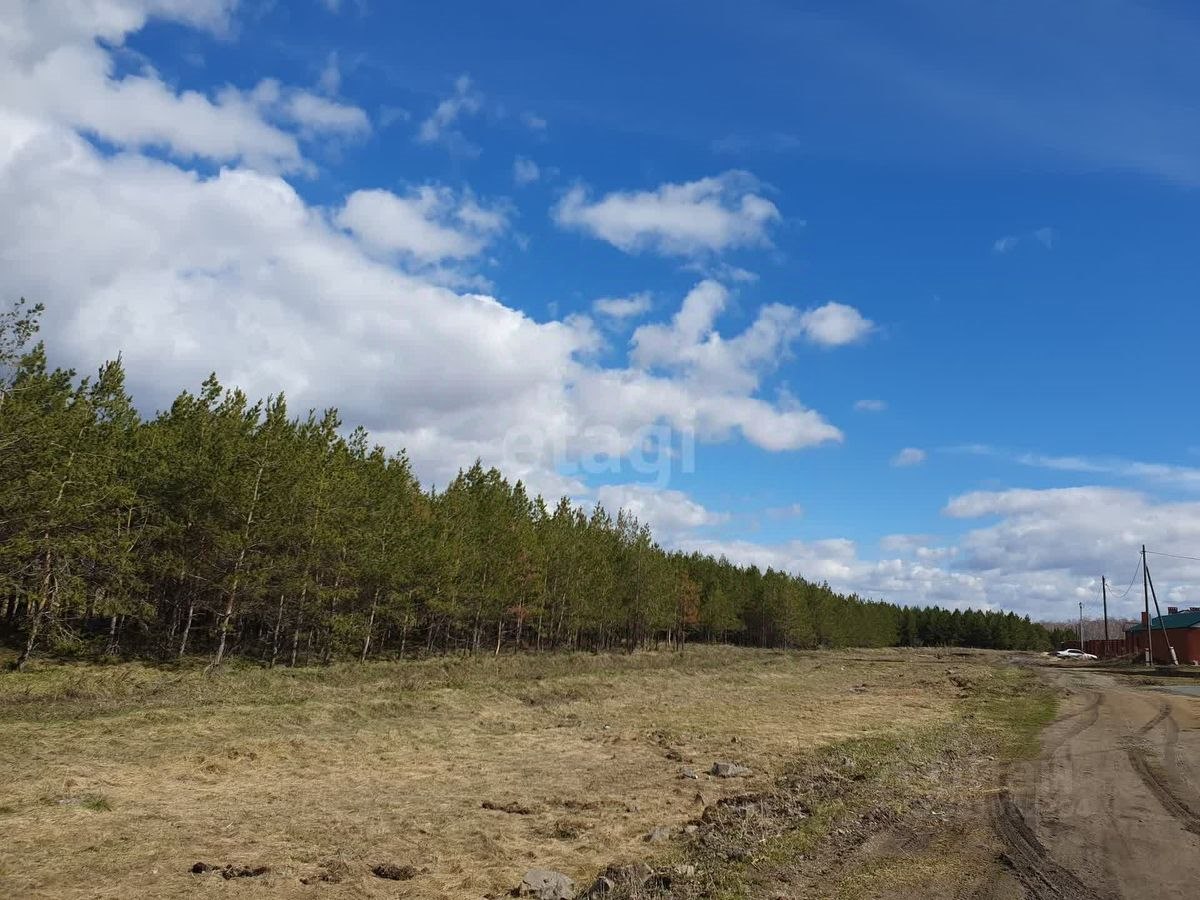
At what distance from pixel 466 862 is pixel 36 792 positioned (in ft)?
25.7

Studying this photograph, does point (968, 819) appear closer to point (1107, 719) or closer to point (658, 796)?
point (658, 796)

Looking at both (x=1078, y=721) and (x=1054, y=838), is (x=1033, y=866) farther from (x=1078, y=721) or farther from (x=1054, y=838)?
(x=1078, y=721)

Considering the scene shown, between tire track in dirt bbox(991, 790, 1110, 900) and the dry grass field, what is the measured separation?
5.07 metres

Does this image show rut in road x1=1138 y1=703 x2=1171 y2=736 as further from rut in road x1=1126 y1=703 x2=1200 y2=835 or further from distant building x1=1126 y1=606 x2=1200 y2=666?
distant building x1=1126 y1=606 x2=1200 y2=666

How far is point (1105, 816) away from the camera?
42.8 feet

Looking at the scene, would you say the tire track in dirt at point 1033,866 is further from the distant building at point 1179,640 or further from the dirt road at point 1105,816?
the distant building at point 1179,640

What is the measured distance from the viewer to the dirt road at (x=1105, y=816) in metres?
9.73

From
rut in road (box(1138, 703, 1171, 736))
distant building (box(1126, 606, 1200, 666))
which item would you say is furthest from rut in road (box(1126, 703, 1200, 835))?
distant building (box(1126, 606, 1200, 666))

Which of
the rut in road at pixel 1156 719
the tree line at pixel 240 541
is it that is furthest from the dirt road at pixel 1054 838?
the tree line at pixel 240 541

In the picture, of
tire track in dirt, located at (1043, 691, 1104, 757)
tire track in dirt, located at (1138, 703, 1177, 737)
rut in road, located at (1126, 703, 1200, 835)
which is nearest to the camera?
rut in road, located at (1126, 703, 1200, 835)

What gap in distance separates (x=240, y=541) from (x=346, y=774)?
18.8 metres

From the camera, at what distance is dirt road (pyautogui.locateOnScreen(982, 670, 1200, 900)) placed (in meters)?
9.73

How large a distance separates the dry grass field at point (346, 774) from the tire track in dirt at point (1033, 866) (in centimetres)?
507

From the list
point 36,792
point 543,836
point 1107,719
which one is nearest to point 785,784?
point 543,836
